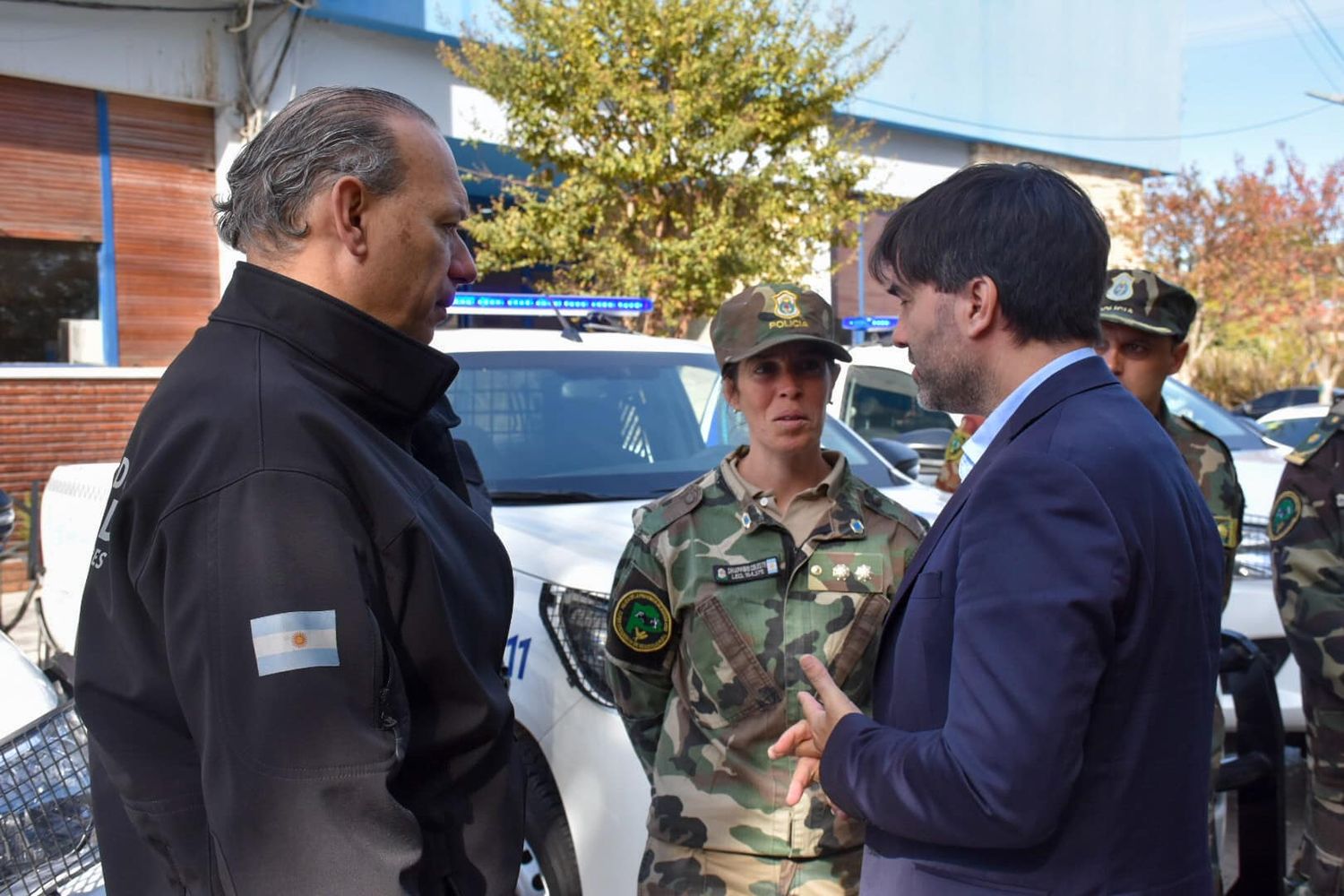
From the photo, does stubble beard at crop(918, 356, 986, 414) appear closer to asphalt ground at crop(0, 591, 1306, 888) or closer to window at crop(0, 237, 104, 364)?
asphalt ground at crop(0, 591, 1306, 888)

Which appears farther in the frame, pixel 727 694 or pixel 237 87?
pixel 237 87

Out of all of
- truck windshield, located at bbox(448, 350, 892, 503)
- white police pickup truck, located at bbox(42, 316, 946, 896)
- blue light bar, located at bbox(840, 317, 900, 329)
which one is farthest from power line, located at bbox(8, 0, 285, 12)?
truck windshield, located at bbox(448, 350, 892, 503)

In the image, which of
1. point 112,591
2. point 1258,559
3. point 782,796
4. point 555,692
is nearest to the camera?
point 112,591

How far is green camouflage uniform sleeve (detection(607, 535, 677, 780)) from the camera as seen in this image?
2492mm

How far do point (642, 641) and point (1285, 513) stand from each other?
202cm

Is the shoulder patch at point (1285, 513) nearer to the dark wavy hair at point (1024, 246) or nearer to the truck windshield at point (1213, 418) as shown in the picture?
the dark wavy hair at point (1024, 246)

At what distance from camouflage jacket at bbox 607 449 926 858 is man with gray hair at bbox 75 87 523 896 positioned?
0.81m

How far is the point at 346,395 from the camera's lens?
1479 millimetres

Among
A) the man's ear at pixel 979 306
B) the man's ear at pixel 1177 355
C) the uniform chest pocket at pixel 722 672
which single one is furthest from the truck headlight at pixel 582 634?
the man's ear at pixel 1177 355

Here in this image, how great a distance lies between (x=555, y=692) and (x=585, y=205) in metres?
8.00

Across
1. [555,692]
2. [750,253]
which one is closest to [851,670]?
[555,692]

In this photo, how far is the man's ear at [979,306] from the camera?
1657 mm

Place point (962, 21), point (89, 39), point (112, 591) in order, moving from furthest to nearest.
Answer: point (962, 21) < point (89, 39) < point (112, 591)

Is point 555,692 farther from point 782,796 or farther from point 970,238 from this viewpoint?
point 970,238
